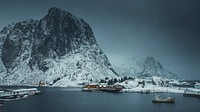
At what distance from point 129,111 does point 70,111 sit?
2868 centimetres

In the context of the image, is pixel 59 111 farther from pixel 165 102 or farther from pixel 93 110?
pixel 165 102

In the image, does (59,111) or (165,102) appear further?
(165,102)

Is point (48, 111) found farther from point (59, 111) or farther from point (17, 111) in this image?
point (17, 111)

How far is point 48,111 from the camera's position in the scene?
455ft

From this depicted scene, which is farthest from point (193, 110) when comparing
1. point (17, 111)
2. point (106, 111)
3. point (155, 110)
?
point (17, 111)

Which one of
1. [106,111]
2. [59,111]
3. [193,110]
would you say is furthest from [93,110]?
[193,110]

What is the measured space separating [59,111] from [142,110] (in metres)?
41.2

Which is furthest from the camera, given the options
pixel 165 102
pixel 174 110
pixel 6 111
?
pixel 165 102

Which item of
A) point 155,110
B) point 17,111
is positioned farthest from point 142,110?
point 17,111

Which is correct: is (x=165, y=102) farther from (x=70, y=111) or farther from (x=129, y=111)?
(x=70, y=111)

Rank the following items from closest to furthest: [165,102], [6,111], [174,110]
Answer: [6,111]
[174,110]
[165,102]

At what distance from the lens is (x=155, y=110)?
14588cm

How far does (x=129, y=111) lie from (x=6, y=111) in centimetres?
5911

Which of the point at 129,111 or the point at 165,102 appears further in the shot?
the point at 165,102
